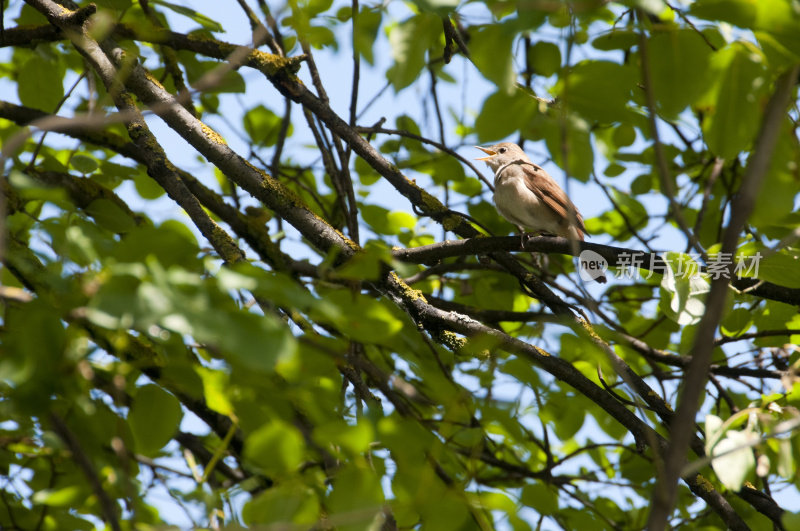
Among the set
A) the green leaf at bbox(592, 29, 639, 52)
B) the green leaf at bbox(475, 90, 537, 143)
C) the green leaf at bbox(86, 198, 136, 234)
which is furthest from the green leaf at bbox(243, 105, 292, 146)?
the green leaf at bbox(475, 90, 537, 143)

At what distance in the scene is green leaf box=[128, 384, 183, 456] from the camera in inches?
76.6

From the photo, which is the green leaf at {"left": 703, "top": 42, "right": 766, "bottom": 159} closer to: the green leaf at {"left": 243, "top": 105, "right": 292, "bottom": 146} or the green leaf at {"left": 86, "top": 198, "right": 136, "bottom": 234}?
the green leaf at {"left": 86, "top": 198, "right": 136, "bottom": 234}

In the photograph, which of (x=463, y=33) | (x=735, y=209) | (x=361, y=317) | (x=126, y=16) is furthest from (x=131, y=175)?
(x=735, y=209)

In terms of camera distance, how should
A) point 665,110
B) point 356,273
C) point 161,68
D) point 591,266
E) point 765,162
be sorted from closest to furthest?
point 765,162 < point 356,273 < point 665,110 < point 591,266 < point 161,68

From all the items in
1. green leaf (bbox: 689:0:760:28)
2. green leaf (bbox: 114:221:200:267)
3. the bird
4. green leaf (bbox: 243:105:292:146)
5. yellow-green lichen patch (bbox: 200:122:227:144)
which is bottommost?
green leaf (bbox: 114:221:200:267)

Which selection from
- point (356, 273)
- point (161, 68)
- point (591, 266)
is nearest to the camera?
point (356, 273)

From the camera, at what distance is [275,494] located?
1.61 m

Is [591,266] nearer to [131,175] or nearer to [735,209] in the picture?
[735,209]

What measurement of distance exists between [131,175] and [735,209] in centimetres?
339

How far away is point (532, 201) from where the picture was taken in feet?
17.2

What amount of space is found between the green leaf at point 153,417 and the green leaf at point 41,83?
2.85 meters

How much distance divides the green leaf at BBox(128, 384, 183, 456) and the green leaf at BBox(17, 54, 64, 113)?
285 cm

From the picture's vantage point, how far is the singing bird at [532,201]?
5055mm

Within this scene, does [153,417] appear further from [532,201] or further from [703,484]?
[532,201]
